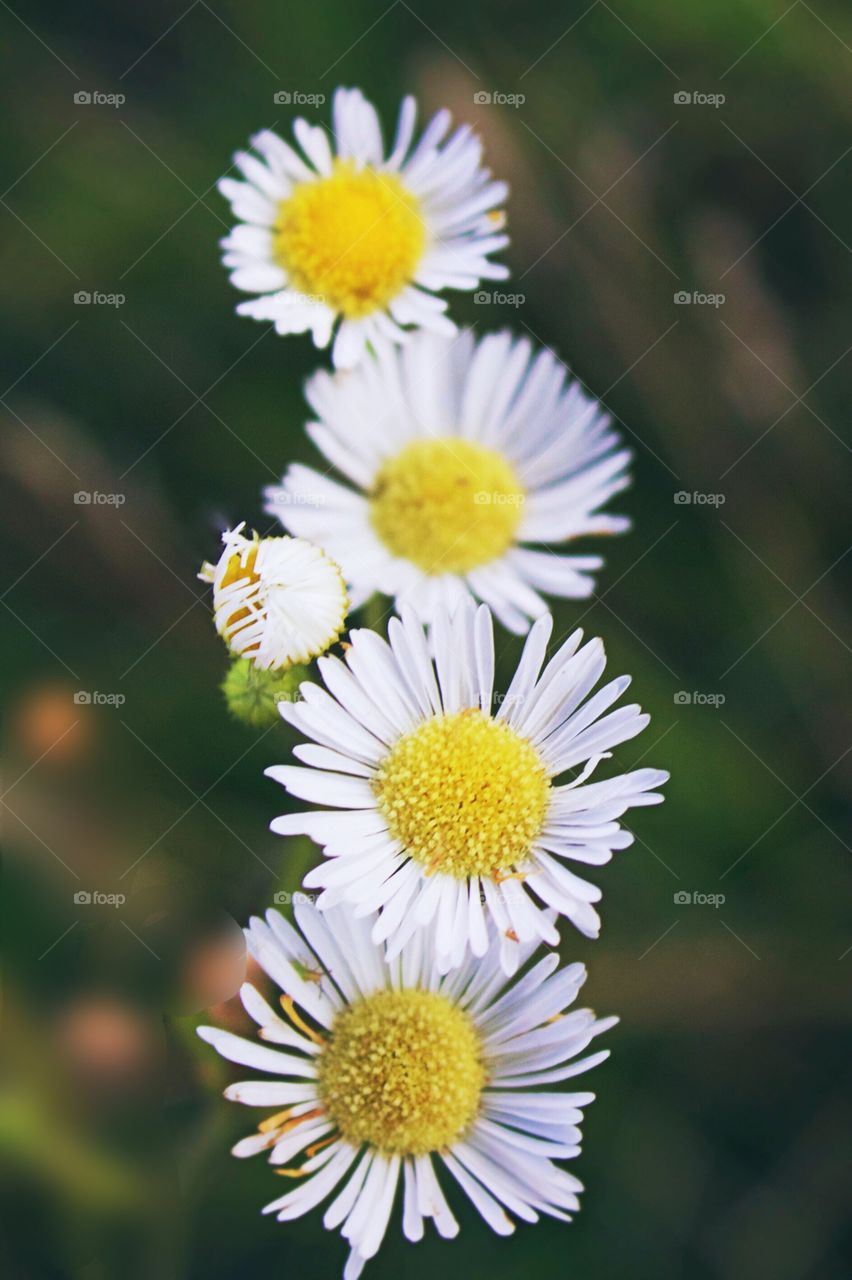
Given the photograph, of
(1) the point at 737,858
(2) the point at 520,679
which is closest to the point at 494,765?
(2) the point at 520,679

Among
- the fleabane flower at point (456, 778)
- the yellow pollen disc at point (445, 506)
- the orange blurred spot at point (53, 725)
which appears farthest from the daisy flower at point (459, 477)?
the orange blurred spot at point (53, 725)

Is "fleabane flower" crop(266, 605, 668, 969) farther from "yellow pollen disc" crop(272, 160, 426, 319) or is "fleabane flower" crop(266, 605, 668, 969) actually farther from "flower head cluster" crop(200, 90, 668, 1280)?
"yellow pollen disc" crop(272, 160, 426, 319)

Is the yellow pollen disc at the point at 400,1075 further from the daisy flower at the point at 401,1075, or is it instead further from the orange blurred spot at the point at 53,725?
the orange blurred spot at the point at 53,725

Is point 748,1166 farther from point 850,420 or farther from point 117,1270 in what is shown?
point 850,420

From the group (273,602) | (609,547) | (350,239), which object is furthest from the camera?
(609,547)

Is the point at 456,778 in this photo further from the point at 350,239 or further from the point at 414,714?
the point at 350,239

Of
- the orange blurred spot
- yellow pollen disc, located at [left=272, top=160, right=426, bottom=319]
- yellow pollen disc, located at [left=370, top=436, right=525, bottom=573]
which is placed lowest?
the orange blurred spot

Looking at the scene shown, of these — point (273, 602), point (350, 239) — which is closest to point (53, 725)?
point (273, 602)

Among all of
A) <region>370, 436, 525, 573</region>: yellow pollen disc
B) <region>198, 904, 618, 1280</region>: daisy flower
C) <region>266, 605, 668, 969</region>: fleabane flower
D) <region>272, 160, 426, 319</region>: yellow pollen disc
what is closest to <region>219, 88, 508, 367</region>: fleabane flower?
<region>272, 160, 426, 319</region>: yellow pollen disc
